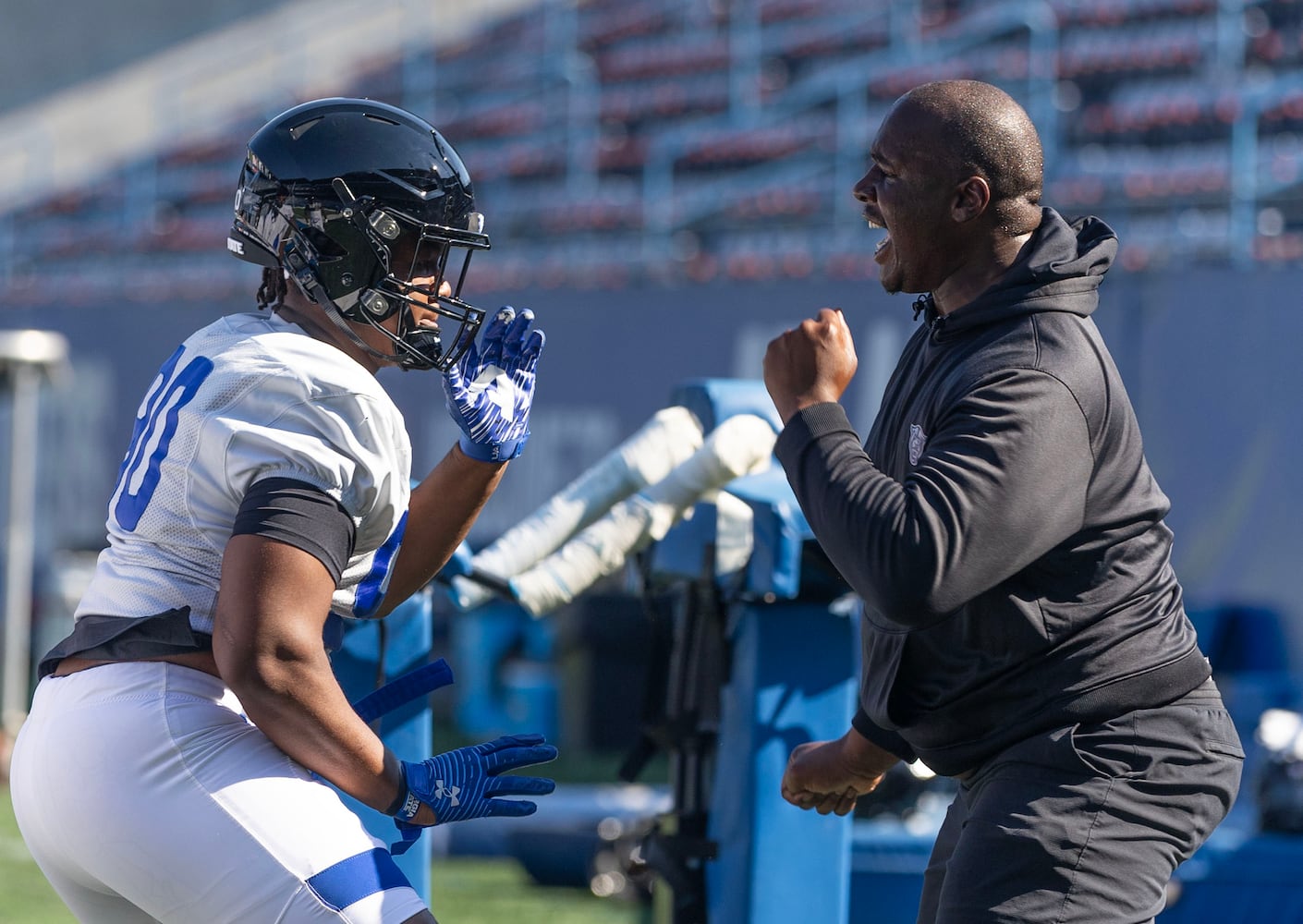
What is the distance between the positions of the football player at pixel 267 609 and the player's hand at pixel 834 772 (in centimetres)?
53

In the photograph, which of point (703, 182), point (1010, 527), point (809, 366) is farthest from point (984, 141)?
point (703, 182)

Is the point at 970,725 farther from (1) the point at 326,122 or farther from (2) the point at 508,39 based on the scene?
(2) the point at 508,39

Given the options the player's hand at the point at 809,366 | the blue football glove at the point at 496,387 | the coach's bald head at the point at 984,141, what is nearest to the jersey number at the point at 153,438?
the blue football glove at the point at 496,387

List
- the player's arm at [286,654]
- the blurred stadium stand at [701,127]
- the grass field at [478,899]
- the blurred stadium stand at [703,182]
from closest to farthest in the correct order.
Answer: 1. the player's arm at [286,654]
2. the grass field at [478,899]
3. the blurred stadium stand at [703,182]
4. the blurred stadium stand at [701,127]

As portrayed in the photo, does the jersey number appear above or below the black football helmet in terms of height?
below

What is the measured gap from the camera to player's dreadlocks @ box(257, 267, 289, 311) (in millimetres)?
1944

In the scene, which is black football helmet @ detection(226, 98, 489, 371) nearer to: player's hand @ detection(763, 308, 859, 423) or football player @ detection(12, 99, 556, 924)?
football player @ detection(12, 99, 556, 924)

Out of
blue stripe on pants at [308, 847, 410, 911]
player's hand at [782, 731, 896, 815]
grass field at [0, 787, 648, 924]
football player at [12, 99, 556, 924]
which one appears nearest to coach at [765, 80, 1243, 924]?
player's hand at [782, 731, 896, 815]

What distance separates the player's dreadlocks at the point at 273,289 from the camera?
194 cm

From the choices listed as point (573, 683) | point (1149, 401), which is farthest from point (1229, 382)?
point (573, 683)

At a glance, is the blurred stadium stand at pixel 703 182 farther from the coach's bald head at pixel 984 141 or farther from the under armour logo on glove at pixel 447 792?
the under armour logo on glove at pixel 447 792

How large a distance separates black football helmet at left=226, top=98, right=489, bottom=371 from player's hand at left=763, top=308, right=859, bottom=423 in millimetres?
381

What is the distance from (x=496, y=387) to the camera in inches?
80.7

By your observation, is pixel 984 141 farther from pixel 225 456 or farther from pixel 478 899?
pixel 478 899
